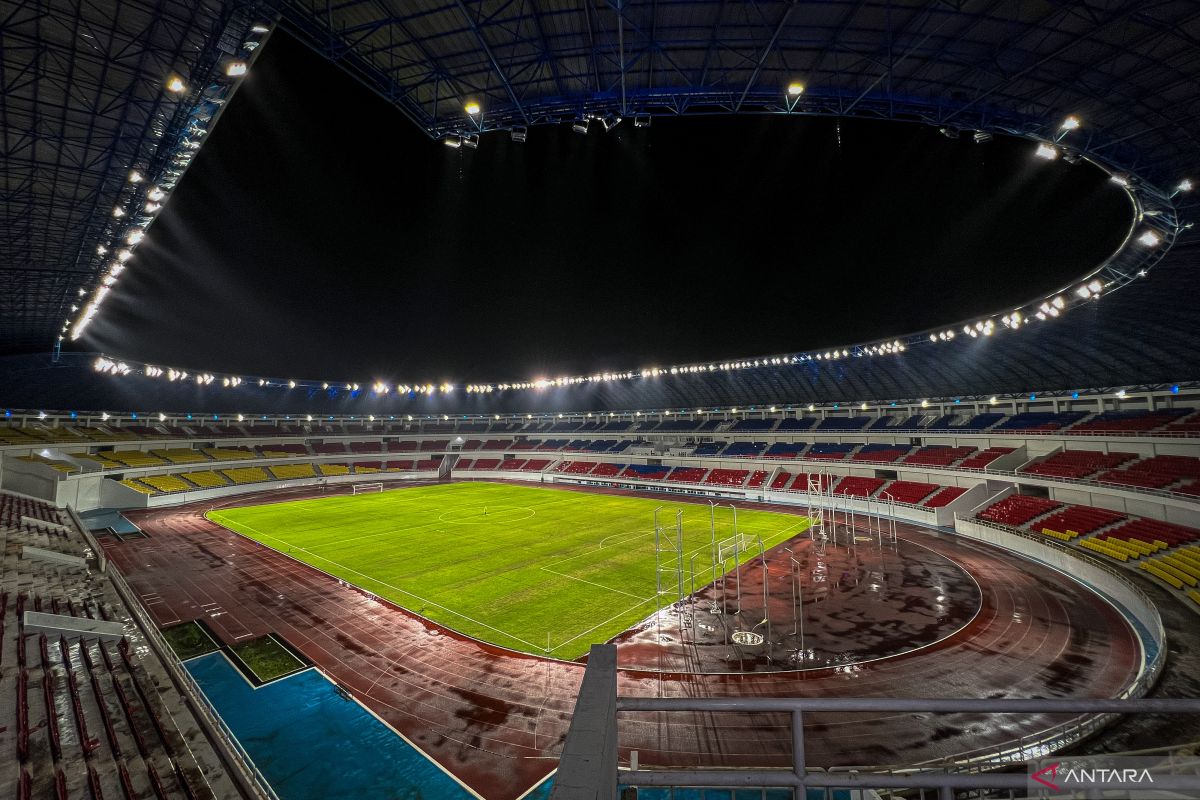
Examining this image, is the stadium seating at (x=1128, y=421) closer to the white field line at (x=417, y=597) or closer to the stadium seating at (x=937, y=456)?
the stadium seating at (x=937, y=456)

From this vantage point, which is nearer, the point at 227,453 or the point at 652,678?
the point at 652,678

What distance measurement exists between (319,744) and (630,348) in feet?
153

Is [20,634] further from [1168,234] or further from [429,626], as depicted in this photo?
[1168,234]

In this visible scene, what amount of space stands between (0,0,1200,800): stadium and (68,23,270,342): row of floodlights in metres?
0.20

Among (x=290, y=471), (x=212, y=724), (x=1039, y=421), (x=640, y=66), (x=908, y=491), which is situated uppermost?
(x=640, y=66)

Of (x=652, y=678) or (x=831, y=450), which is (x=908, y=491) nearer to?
(x=831, y=450)

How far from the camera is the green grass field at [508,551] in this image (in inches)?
869

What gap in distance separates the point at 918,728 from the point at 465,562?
24.2 meters

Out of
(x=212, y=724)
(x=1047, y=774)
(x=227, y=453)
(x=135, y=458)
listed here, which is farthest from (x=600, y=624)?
(x=227, y=453)

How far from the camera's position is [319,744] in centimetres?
1338

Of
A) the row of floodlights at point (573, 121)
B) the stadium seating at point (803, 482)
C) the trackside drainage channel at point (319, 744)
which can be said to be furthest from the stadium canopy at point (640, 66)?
the stadium seating at point (803, 482)

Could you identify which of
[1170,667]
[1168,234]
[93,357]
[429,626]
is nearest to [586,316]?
[429,626]

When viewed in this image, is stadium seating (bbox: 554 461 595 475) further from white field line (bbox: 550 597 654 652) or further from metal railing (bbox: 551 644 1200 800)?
metal railing (bbox: 551 644 1200 800)

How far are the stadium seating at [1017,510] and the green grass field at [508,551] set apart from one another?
12782 mm
